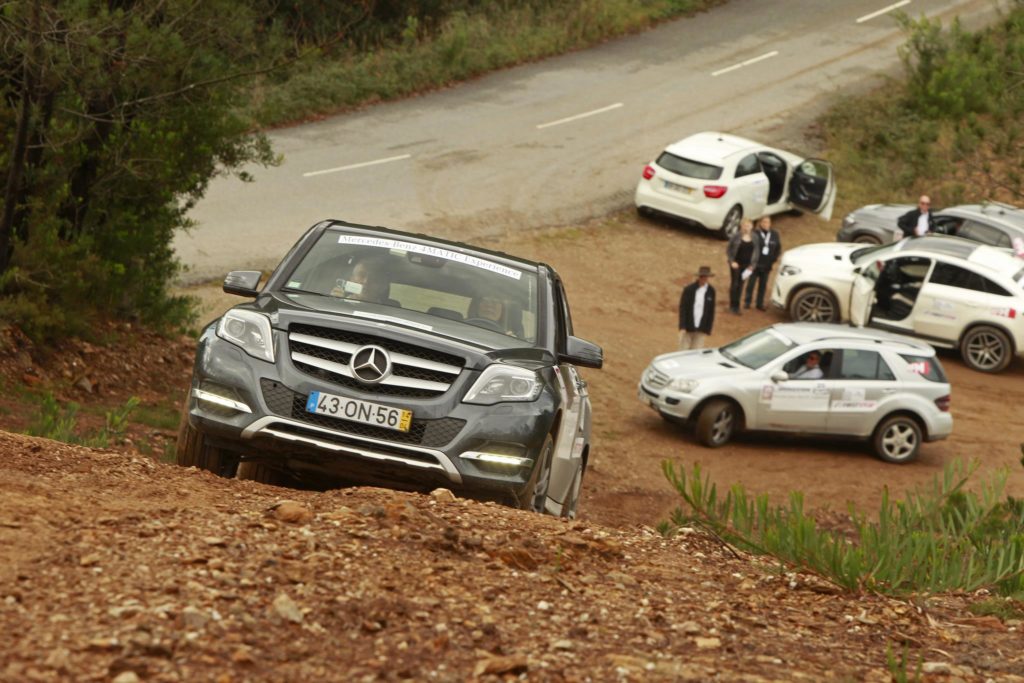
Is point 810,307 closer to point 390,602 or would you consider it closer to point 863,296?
point 863,296

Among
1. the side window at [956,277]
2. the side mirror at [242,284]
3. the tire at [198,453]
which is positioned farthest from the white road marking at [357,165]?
the tire at [198,453]

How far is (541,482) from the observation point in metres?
8.51

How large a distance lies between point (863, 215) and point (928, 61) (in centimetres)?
1006

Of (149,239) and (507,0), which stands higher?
(507,0)

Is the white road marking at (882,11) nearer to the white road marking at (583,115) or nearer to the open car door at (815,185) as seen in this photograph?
the white road marking at (583,115)

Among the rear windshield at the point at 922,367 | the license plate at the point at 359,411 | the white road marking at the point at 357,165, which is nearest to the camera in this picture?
the license plate at the point at 359,411

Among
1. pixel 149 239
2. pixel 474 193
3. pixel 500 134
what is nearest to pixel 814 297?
pixel 474 193

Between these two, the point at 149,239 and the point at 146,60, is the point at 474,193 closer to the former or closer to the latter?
the point at 149,239

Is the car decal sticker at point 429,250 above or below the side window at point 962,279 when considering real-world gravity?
above

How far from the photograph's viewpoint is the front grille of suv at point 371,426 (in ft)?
25.3

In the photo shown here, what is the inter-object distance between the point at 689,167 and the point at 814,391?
10880 mm

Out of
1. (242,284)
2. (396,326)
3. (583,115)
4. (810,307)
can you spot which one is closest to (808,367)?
→ (810,307)

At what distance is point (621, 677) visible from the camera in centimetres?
487

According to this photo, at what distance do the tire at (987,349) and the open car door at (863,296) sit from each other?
1705mm
